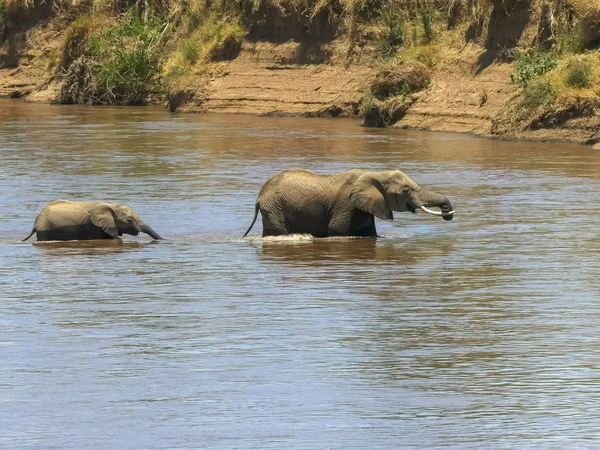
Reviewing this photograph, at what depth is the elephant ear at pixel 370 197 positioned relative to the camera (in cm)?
1920

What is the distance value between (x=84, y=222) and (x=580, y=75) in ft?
49.7

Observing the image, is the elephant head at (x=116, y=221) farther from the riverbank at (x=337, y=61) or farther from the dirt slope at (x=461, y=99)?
the dirt slope at (x=461, y=99)

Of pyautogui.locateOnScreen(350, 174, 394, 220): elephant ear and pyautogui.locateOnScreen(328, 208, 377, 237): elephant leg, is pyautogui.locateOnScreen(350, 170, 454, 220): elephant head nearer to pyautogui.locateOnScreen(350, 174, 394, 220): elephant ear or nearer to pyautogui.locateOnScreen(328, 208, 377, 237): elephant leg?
pyautogui.locateOnScreen(350, 174, 394, 220): elephant ear

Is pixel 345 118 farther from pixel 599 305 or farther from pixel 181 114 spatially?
pixel 599 305

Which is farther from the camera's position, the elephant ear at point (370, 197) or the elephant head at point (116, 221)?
the elephant head at point (116, 221)

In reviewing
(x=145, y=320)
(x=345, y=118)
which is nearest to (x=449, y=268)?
(x=145, y=320)

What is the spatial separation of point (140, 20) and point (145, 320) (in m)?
38.1

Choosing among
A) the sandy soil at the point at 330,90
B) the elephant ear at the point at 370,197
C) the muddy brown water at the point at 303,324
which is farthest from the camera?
the sandy soil at the point at 330,90

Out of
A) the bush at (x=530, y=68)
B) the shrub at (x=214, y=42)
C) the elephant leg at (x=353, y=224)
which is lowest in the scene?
the shrub at (x=214, y=42)

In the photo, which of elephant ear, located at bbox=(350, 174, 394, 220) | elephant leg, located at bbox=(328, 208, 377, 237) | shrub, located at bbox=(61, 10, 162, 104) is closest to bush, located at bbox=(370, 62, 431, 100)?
shrub, located at bbox=(61, 10, 162, 104)

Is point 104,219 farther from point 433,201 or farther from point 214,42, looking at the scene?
point 214,42

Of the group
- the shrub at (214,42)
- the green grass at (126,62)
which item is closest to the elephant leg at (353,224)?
the shrub at (214,42)

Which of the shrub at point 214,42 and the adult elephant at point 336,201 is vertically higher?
the adult elephant at point 336,201

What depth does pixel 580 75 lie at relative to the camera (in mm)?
31891
